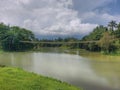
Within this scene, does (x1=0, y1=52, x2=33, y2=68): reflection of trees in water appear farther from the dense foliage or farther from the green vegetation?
the dense foliage

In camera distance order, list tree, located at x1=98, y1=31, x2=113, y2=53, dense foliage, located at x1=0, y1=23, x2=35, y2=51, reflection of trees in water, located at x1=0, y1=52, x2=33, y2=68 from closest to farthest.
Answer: reflection of trees in water, located at x1=0, y1=52, x2=33, y2=68, tree, located at x1=98, y1=31, x2=113, y2=53, dense foliage, located at x1=0, y1=23, x2=35, y2=51

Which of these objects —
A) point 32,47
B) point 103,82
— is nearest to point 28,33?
point 32,47

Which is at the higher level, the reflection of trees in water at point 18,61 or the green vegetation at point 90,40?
the green vegetation at point 90,40

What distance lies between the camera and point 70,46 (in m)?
80.5

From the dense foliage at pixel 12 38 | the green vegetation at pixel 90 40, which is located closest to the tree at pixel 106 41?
the green vegetation at pixel 90 40

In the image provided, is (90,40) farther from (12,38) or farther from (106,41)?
(12,38)

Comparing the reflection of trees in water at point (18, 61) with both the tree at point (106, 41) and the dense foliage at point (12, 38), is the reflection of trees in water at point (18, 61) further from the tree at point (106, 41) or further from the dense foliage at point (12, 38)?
the dense foliage at point (12, 38)

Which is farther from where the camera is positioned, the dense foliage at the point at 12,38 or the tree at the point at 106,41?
the dense foliage at the point at 12,38

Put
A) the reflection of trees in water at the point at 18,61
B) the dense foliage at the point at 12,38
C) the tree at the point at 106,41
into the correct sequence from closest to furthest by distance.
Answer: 1. the reflection of trees in water at the point at 18,61
2. the tree at the point at 106,41
3. the dense foliage at the point at 12,38

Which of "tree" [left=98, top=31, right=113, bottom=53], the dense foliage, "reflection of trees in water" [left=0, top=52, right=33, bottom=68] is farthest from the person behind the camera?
the dense foliage

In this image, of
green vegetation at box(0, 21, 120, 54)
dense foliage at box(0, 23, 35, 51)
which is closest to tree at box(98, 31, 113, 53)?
green vegetation at box(0, 21, 120, 54)

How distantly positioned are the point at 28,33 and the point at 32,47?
427 cm

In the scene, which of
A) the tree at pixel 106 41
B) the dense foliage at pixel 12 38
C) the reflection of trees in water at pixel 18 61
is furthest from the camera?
the dense foliage at pixel 12 38

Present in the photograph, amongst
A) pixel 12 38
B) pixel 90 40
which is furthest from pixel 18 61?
pixel 90 40
